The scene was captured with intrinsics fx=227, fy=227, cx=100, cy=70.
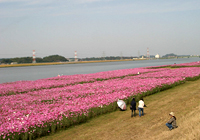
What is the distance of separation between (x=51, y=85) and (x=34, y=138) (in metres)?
17.8

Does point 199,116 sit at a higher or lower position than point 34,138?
higher

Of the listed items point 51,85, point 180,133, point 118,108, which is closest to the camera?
point 180,133

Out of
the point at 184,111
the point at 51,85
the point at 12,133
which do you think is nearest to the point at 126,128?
the point at 184,111

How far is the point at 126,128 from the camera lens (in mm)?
12461

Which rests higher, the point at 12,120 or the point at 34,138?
the point at 12,120

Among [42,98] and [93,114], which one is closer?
[93,114]

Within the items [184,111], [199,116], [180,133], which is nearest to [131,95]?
[184,111]

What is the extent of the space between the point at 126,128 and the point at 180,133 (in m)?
3.39

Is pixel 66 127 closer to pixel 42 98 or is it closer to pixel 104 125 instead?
pixel 104 125

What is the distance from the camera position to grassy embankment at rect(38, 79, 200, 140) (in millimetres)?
10094

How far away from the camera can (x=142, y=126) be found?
40.9ft

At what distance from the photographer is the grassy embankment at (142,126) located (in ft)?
33.1

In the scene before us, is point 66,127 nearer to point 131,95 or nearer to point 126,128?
point 126,128

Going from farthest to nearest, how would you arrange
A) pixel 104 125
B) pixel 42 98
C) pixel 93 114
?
1. pixel 42 98
2. pixel 93 114
3. pixel 104 125
